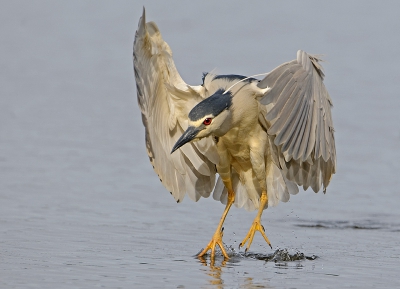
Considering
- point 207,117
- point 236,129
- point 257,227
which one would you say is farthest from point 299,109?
point 257,227

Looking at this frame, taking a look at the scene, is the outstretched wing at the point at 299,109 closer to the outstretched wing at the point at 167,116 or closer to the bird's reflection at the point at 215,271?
the outstretched wing at the point at 167,116

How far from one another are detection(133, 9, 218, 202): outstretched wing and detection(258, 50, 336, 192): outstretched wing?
0.71 m

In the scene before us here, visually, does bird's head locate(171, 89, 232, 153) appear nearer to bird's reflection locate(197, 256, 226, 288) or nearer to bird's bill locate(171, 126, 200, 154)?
bird's bill locate(171, 126, 200, 154)

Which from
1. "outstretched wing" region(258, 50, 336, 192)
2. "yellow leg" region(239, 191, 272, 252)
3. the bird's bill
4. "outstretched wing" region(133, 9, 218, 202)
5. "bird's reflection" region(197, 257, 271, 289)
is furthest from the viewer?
"yellow leg" region(239, 191, 272, 252)

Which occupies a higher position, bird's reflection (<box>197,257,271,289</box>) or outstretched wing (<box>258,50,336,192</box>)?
outstretched wing (<box>258,50,336,192</box>)

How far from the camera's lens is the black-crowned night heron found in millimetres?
5816

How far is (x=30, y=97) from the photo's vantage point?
12.1m

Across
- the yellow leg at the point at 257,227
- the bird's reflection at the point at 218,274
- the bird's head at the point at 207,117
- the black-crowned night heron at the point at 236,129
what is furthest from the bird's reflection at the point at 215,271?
the bird's head at the point at 207,117

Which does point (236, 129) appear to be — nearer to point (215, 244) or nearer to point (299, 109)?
point (299, 109)

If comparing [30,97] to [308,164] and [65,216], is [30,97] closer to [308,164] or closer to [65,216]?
[65,216]

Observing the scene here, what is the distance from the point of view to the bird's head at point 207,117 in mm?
6004

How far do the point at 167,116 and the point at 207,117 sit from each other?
792 mm

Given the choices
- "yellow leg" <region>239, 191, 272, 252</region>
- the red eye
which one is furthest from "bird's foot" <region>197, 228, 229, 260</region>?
the red eye

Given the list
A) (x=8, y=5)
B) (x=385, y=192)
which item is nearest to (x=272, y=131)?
(x=385, y=192)
